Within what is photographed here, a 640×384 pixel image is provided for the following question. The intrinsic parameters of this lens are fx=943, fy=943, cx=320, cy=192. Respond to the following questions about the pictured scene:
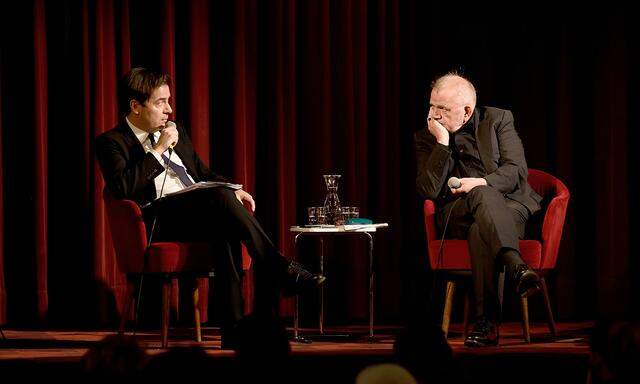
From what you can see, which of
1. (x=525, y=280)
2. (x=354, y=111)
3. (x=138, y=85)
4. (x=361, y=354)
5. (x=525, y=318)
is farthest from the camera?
(x=354, y=111)

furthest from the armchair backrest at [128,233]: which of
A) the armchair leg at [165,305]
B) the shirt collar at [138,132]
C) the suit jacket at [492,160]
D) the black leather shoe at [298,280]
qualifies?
the suit jacket at [492,160]

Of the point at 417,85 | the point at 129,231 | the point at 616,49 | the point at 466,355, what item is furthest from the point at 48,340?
the point at 616,49

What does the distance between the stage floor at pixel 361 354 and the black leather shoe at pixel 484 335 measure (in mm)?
47

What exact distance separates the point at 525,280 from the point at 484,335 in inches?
10.8

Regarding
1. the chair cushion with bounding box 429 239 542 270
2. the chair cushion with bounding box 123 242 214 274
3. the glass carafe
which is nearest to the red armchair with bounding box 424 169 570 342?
the chair cushion with bounding box 429 239 542 270

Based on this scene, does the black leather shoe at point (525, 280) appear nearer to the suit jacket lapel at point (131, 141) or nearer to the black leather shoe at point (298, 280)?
the black leather shoe at point (298, 280)

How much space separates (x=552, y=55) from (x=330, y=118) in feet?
4.05

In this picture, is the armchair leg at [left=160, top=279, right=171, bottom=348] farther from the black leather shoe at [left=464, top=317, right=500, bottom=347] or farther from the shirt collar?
the black leather shoe at [left=464, top=317, right=500, bottom=347]

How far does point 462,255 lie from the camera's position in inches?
152

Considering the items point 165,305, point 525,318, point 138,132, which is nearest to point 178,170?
point 138,132

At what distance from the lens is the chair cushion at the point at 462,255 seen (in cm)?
382

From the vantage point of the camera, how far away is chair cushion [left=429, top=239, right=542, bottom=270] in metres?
3.82

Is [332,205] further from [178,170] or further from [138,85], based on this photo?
[138,85]

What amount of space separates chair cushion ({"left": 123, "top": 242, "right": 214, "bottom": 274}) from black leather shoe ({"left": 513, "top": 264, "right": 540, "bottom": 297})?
123 cm
